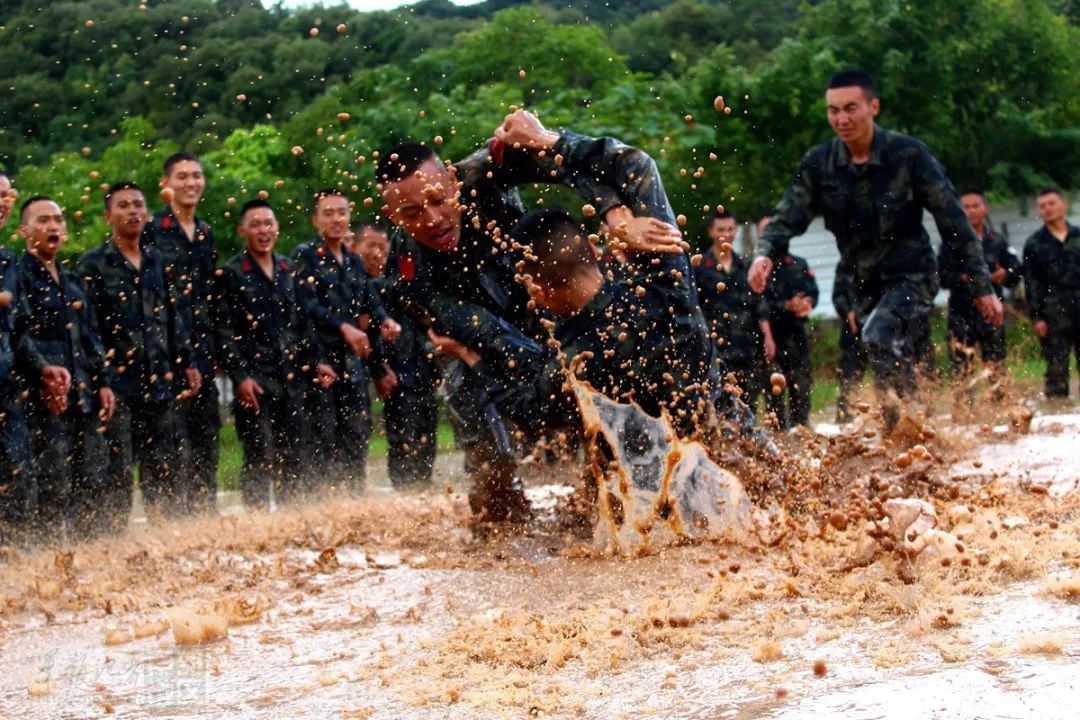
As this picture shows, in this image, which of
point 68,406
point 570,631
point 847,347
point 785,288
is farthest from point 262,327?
point 570,631

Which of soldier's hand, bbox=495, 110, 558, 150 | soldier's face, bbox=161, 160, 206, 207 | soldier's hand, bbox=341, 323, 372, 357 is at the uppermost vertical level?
soldier's hand, bbox=495, 110, 558, 150

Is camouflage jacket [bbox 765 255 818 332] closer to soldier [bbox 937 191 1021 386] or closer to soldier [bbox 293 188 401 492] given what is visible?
soldier [bbox 937 191 1021 386]

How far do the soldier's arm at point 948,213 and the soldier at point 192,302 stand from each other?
4317 mm

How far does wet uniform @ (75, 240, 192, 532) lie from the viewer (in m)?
9.80

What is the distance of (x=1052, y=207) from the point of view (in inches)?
569

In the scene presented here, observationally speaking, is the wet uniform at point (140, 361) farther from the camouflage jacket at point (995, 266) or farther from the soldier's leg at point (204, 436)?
the camouflage jacket at point (995, 266)

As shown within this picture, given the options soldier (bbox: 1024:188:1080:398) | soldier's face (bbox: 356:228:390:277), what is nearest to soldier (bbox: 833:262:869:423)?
soldier (bbox: 1024:188:1080:398)

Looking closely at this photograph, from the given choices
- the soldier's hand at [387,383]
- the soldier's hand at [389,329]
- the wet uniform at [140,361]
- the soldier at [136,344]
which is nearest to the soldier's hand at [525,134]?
the soldier at [136,344]

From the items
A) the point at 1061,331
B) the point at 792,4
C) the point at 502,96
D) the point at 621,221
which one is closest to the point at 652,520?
the point at 621,221

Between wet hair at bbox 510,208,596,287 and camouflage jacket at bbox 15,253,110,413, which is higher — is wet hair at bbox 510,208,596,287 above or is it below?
above

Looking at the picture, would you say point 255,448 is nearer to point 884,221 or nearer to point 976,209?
point 884,221

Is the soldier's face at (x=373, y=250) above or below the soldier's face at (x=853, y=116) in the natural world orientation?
below

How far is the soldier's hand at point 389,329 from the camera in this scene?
37.7 feet

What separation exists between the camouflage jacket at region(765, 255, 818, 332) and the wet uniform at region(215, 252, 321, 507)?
Answer: 4716 millimetres
